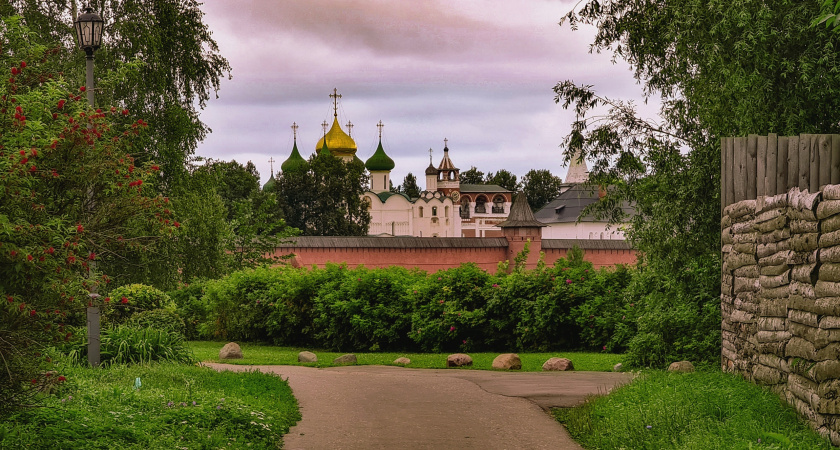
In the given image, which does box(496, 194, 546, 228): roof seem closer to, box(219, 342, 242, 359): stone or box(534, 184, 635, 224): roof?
box(534, 184, 635, 224): roof

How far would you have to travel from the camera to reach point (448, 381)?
12555 mm

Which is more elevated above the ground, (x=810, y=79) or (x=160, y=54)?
(x=160, y=54)

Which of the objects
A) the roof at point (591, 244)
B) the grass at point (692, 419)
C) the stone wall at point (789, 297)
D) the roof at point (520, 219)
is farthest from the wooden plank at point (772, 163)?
the roof at point (520, 219)

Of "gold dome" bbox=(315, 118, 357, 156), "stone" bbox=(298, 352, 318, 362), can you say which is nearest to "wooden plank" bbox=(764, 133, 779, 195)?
"stone" bbox=(298, 352, 318, 362)

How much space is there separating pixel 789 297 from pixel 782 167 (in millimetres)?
1654

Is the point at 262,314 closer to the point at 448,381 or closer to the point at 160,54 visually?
the point at 160,54

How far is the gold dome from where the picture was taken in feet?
288

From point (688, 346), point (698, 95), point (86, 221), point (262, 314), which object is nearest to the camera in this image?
point (86, 221)

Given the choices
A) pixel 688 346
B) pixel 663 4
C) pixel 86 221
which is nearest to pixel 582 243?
pixel 663 4

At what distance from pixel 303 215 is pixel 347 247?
20344mm

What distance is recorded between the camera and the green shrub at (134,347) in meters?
11.9

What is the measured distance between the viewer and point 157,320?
47.2 ft

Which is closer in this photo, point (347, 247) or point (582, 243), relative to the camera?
point (347, 247)

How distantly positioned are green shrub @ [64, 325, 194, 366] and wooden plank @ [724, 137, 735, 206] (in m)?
7.38
